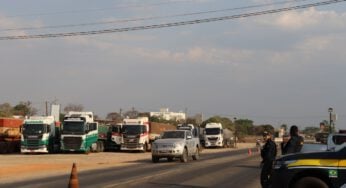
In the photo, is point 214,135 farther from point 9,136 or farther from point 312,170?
point 312,170

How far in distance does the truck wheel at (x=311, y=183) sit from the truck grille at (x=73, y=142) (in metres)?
37.2

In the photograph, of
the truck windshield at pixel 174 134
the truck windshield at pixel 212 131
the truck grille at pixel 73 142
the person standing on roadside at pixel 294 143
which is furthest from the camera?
the truck windshield at pixel 212 131

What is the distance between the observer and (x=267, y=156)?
14.5 m

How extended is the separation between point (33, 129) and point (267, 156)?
35373 mm

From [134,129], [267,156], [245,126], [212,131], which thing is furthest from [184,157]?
[245,126]

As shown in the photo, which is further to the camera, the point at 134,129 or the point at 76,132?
the point at 134,129

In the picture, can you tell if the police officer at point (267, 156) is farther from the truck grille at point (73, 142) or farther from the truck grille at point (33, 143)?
the truck grille at point (33, 143)

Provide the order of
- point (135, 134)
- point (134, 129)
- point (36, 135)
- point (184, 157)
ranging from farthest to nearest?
point (134, 129) → point (135, 134) → point (36, 135) → point (184, 157)

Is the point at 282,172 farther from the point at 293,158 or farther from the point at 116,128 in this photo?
the point at 116,128

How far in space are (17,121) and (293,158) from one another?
4649cm

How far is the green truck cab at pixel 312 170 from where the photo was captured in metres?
11.0

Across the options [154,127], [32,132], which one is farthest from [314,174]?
[154,127]

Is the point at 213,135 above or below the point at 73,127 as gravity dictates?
below

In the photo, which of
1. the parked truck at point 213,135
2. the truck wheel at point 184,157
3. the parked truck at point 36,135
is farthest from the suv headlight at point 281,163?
the parked truck at point 213,135
